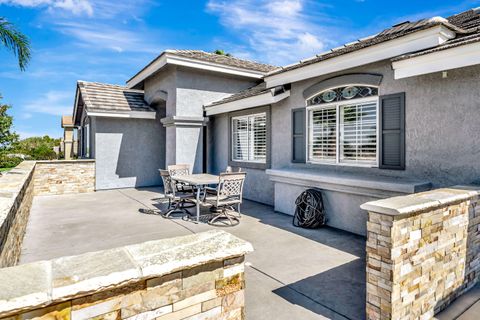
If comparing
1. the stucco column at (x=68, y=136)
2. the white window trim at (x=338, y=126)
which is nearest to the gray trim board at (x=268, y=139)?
the white window trim at (x=338, y=126)

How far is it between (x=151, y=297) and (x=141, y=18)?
48.5 ft

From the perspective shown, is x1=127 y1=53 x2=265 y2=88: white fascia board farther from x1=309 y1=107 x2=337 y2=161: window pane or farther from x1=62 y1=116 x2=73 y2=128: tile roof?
x1=62 y1=116 x2=73 y2=128: tile roof

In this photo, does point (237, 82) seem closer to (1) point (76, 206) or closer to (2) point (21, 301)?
(1) point (76, 206)

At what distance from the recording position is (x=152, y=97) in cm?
1430

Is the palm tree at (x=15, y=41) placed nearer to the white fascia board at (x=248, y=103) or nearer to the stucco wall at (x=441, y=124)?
the white fascia board at (x=248, y=103)

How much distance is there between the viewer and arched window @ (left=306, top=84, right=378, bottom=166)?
7.16 metres

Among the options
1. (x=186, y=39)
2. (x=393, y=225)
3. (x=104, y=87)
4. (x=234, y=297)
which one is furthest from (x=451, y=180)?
(x=186, y=39)

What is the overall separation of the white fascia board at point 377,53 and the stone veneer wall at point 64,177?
971cm

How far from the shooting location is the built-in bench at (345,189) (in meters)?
6.07

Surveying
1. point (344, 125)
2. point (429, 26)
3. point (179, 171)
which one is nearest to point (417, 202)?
point (429, 26)

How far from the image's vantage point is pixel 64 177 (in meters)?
12.7

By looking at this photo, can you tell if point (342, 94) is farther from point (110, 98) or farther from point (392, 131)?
point (110, 98)

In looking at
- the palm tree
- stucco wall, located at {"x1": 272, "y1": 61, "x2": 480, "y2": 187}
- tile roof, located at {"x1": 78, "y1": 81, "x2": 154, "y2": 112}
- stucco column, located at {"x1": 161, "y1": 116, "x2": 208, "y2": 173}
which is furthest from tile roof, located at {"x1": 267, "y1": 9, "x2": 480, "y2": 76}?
tile roof, located at {"x1": 78, "y1": 81, "x2": 154, "y2": 112}

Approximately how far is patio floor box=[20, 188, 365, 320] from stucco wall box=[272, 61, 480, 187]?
209 cm
